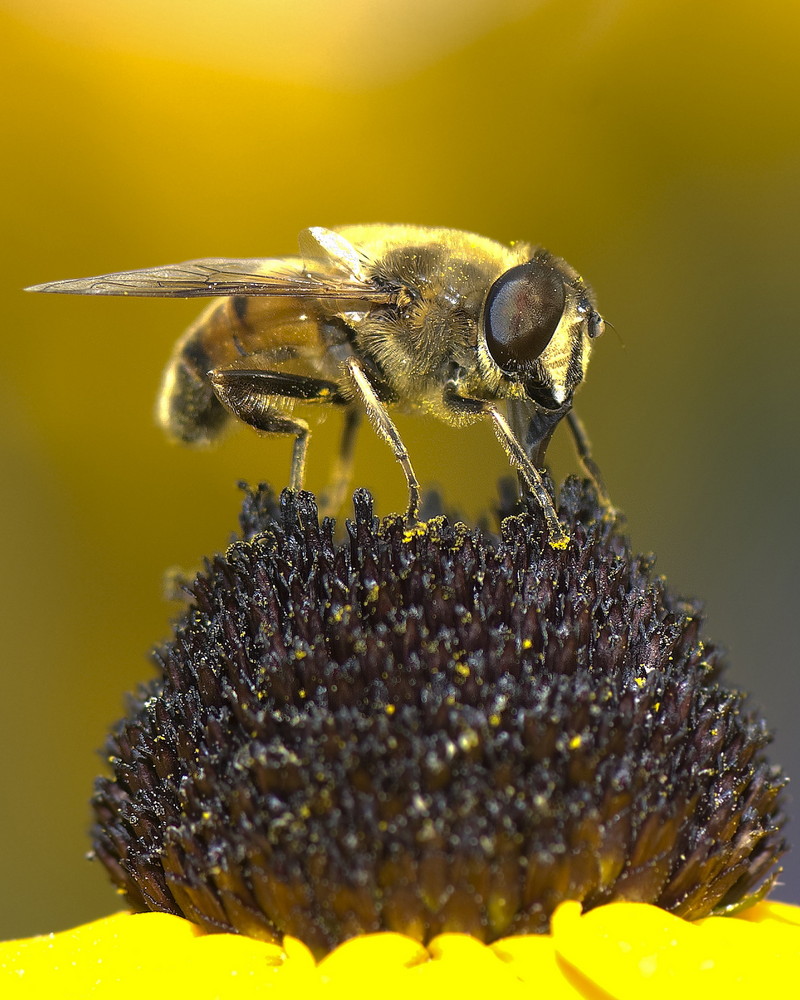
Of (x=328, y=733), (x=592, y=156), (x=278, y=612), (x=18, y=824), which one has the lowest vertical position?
(x=18, y=824)

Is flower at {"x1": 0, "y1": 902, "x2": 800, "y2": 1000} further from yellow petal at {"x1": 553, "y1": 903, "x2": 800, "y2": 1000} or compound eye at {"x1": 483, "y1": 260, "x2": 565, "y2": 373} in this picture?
compound eye at {"x1": 483, "y1": 260, "x2": 565, "y2": 373}

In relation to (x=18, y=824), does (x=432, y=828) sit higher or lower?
higher

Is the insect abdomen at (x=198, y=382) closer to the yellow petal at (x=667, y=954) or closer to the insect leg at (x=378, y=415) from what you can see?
the insect leg at (x=378, y=415)

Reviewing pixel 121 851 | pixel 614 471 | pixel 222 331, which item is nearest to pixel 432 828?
pixel 121 851

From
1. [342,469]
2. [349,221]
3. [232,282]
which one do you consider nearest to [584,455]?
[342,469]

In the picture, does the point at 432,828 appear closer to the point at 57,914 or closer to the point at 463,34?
the point at 57,914

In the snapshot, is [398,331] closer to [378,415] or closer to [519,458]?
[378,415]

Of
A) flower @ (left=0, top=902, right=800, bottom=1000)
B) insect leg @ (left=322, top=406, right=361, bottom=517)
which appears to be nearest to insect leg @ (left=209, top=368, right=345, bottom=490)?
insect leg @ (left=322, top=406, right=361, bottom=517)

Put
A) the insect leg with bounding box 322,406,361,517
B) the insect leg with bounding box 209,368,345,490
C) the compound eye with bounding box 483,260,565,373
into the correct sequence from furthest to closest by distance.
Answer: the insect leg with bounding box 322,406,361,517 < the insect leg with bounding box 209,368,345,490 < the compound eye with bounding box 483,260,565,373
